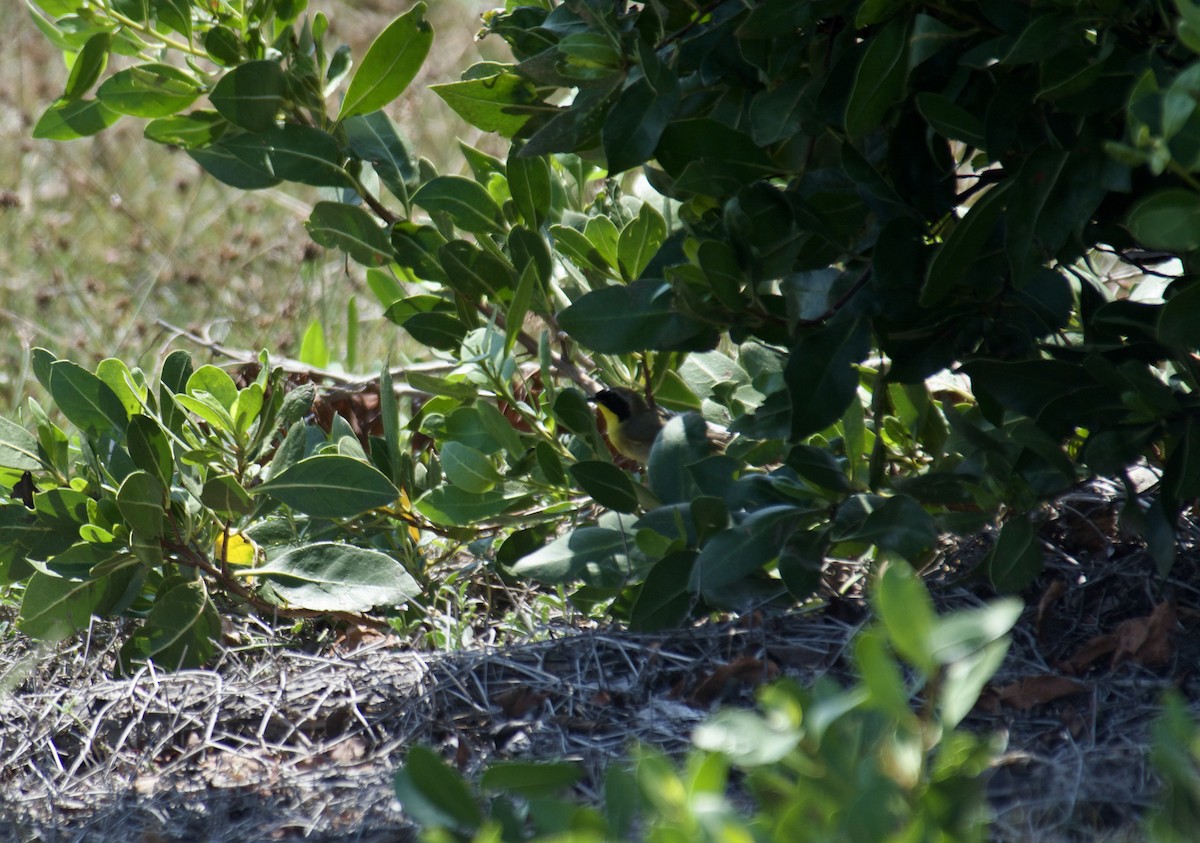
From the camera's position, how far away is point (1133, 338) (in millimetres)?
2043

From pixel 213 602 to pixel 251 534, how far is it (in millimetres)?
166

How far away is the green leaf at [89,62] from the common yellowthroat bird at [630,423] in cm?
136

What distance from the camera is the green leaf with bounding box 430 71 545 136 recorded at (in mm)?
2244

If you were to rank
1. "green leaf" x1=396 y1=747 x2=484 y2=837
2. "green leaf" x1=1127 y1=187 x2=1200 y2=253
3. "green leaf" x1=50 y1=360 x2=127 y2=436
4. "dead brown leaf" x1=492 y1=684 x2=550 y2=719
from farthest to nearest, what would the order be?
1. "green leaf" x1=50 y1=360 x2=127 y2=436
2. "dead brown leaf" x1=492 y1=684 x2=550 y2=719
3. "green leaf" x1=396 y1=747 x2=484 y2=837
4. "green leaf" x1=1127 y1=187 x2=1200 y2=253

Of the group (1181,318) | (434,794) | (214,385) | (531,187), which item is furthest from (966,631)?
(214,385)

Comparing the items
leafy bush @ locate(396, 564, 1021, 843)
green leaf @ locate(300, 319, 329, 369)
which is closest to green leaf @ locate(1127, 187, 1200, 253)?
leafy bush @ locate(396, 564, 1021, 843)

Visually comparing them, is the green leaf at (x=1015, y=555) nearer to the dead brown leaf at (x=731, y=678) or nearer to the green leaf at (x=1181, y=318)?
the dead brown leaf at (x=731, y=678)

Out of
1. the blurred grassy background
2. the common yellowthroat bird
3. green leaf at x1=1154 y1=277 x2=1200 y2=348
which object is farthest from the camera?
the blurred grassy background

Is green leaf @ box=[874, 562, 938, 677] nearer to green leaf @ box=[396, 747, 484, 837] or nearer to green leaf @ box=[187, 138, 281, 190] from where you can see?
green leaf @ box=[396, 747, 484, 837]

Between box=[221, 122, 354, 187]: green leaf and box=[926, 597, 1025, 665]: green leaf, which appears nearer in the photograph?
box=[926, 597, 1025, 665]: green leaf

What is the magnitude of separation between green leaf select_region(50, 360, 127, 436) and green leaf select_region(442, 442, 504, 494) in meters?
0.69

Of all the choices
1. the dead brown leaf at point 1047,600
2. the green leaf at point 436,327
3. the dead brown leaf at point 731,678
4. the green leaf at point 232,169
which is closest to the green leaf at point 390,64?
the green leaf at point 232,169

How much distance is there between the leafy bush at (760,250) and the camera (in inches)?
72.2

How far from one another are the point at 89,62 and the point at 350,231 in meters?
0.61
